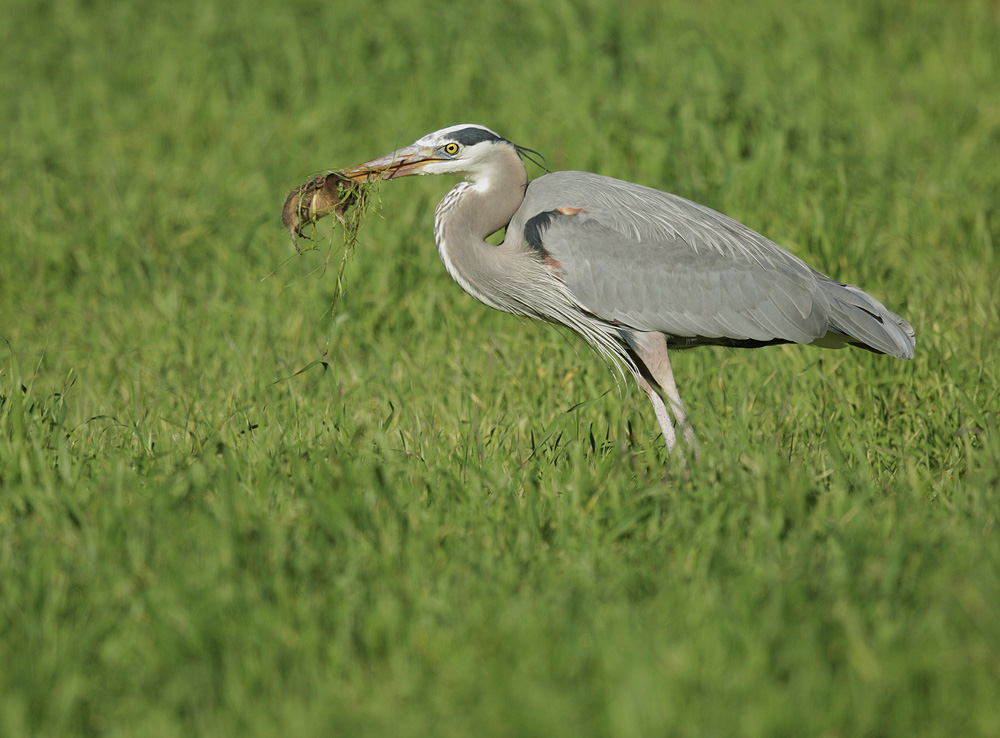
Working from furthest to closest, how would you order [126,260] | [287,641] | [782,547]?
[126,260]
[782,547]
[287,641]

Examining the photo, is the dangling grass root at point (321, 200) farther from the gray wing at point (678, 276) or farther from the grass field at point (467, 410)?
the gray wing at point (678, 276)

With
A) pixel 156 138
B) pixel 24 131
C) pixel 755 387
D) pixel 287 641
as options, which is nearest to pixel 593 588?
pixel 287 641

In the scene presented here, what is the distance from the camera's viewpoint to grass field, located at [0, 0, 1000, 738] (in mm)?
2654

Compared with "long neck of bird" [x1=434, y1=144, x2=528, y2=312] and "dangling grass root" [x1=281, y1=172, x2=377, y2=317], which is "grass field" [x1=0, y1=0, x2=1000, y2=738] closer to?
"dangling grass root" [x1=281, y1=172, x2=377, y2=317]

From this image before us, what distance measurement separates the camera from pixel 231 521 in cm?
320

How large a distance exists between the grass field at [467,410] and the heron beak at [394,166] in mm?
607

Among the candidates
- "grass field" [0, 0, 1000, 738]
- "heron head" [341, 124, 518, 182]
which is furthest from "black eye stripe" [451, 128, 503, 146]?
"grass field" [0, 0, 1000, 738]

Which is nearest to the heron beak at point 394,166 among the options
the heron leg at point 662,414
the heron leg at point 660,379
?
the heron leg at point 660,379

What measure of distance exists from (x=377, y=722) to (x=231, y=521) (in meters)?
0.96

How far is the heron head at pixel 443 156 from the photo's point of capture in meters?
4.46

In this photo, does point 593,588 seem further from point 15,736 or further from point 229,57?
point 229,57

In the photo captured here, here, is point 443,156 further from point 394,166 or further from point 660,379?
point 660,379

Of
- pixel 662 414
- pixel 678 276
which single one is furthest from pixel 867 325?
pixel 662 414

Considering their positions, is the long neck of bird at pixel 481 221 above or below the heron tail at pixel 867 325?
above
